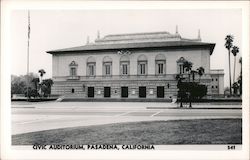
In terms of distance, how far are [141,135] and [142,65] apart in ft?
36.0

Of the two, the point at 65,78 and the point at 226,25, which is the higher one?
the point at 226,25

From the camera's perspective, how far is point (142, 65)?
745 inches

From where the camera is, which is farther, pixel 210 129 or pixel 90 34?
pixel 90 34

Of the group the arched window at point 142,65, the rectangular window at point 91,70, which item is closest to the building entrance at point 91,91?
the rectangular window at point 91,70

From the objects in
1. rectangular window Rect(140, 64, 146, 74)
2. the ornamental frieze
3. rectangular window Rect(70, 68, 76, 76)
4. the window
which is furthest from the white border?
rectangular window Rect(140, 64, 146, 74)

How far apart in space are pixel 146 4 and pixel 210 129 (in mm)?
3682

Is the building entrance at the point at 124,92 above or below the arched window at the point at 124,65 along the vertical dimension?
below

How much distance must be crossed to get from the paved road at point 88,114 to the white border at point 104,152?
44 centimetres

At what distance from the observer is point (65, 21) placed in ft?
28.6

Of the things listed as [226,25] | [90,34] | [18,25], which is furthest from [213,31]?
[18,25]

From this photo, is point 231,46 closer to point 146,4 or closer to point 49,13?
point 146,4

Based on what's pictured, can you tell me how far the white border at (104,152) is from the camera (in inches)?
295

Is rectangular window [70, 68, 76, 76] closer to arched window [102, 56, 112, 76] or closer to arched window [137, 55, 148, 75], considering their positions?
arched window [102, 56, 112, 76]

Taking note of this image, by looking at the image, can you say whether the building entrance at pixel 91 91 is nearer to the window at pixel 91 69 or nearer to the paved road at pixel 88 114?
the paved road at pixel 88 114
